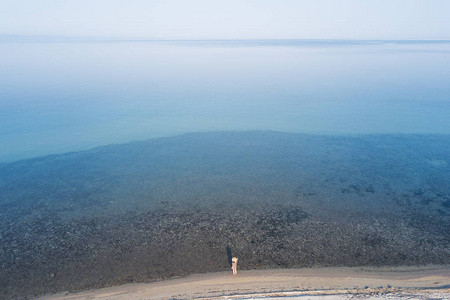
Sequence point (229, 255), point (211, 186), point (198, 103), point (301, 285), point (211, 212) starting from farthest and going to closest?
point (198, 103) → point (211, 186) → point (211, 212) → point (229, 255) → point (301, 285)

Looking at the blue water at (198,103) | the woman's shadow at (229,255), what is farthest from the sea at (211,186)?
the blue water at (198,103)

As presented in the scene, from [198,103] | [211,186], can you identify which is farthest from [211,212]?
[198,103]

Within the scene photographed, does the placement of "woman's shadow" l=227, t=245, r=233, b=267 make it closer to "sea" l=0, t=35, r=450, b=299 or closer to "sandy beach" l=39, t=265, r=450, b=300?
"sea" l=0, t=35, r=450, b=299

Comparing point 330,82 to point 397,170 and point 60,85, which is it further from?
point 60,85

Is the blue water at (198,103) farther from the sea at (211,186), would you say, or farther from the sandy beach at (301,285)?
the sandy beach at (301,285)

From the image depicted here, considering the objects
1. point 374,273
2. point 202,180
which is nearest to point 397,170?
point 374,273

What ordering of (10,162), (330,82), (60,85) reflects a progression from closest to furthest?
1. (10,162)
2. (60,85)
3. (330,82)

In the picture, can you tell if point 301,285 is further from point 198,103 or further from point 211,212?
point 198,103
